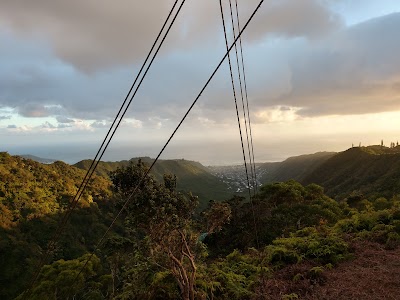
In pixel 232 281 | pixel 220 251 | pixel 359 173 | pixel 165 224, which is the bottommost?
pixel 220 251

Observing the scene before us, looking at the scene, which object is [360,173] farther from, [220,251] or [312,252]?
[312,252]

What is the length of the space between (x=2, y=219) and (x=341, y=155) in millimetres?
133937

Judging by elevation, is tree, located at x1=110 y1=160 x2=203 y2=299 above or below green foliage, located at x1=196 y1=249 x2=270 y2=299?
above

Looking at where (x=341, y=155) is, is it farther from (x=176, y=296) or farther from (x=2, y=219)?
(x=176, y=296)

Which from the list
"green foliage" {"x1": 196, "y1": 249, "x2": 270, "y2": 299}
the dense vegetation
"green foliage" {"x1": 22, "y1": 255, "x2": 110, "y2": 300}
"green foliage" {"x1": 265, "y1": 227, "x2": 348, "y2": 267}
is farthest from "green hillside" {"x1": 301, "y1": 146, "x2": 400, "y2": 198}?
"green foliage" {"x1": 22, "y1": 255, "x2": 110, "y2": 300}

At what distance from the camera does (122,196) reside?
15.3 m

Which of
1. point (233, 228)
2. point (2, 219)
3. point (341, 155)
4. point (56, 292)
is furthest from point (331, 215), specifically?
point (341, 155)

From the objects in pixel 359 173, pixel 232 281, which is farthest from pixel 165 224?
pixel 359 173

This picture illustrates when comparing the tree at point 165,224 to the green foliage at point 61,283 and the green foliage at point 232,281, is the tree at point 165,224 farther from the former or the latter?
the green foliage at point 61,283

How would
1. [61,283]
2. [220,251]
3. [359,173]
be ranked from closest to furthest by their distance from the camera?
[61,283], [220,251], [359,173]

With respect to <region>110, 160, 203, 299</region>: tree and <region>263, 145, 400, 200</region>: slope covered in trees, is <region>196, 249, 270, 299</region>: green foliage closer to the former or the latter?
<region>110, 160, 203, 299</region>: tree

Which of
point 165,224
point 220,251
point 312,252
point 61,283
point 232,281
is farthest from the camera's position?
point 220,251

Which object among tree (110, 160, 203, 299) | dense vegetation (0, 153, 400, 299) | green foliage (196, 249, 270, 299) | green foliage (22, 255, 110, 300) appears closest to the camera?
tree (110, 160, 203, 299)

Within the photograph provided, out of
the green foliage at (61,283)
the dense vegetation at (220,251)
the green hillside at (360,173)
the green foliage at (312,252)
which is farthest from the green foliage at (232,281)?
the green hillside at (360,173)
